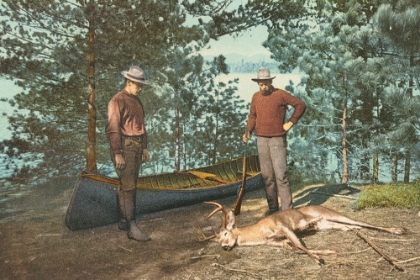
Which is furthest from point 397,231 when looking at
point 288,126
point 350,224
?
point 288,126

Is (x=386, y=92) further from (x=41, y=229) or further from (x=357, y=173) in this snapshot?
(x=41, y=229)

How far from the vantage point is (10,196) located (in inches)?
298

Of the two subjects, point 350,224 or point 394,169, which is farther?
point 394,169

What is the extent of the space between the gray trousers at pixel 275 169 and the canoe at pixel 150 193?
2.87 feet

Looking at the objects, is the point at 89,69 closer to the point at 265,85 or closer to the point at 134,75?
the point at 134,75

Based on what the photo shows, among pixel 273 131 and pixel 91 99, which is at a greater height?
pixel 91 99

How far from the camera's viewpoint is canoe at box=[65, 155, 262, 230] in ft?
15.4

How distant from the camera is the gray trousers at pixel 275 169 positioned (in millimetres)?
4934

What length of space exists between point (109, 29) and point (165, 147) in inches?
137

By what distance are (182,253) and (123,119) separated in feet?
6.01

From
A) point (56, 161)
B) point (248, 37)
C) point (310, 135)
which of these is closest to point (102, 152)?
point (56, 161)

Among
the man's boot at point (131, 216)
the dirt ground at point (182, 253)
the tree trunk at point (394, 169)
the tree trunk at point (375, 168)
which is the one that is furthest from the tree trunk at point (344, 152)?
the man's boot at point (131, 216)

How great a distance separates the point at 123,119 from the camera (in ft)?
15.3

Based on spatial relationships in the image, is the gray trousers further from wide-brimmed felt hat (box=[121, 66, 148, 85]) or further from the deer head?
wide-brimmed felt hat (box=[121, 66, 148, 85])
